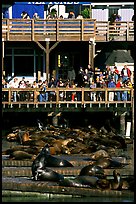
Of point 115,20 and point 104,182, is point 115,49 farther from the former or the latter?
point 104,182

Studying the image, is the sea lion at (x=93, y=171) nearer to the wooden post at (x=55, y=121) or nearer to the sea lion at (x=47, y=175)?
the sea lion at (x=47, y=175)

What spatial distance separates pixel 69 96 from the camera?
3500 centimetres

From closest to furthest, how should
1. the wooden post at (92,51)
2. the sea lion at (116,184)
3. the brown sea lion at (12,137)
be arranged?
the sea lion at (116,184)
the brown sea lion at (12,137)
the wooden post at (92,51)

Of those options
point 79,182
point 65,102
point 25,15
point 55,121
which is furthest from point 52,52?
point 79,182

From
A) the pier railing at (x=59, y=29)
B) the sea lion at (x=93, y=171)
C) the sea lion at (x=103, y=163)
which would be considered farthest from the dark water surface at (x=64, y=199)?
the pier railing at (x=59, y=29)

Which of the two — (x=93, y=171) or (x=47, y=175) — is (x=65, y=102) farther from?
(x=47, y=175)

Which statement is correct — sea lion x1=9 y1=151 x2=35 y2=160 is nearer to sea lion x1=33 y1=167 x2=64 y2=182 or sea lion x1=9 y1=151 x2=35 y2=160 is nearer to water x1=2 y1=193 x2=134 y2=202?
sea lion x1=33 y1=167 x2=64 y2=182

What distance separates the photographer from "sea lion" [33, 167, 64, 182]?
18.4 metres

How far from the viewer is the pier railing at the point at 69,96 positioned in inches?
1369

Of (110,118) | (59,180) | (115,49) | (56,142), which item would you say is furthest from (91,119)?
(59,180)

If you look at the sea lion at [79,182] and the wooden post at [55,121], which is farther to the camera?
the wooden post at [55,121]

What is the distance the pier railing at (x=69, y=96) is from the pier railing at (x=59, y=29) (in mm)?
6873

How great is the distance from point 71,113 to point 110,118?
2.01 meters

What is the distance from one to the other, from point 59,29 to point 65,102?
24.4 ft
